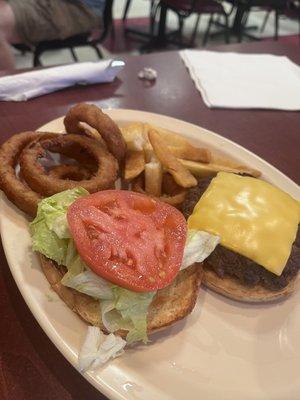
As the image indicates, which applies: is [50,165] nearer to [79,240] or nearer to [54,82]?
[79,240]

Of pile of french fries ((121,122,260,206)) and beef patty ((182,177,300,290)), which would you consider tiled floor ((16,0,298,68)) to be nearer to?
pile of french fries ((121,122,260,206))

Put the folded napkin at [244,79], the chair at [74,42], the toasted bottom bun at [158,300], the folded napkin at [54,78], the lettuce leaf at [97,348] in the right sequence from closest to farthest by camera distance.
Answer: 1. the lettuce leaf at [97,348]
2. the toasted bottom bun at [158,300]
3. the folded napkin at [54,78]
4. the folded napkin at [244,79]
5. the chair at [74,42]

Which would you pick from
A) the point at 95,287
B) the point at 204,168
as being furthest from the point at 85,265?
the point at 204,168

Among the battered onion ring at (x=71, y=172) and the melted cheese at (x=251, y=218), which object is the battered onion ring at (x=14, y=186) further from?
the melted cheese at (x=251, y=218)

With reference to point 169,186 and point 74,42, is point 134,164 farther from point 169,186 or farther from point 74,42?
point 74,42

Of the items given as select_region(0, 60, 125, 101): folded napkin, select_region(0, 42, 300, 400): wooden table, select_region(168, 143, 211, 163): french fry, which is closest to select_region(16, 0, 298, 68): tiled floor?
select_region(0, 42, 300, 400): wooden table

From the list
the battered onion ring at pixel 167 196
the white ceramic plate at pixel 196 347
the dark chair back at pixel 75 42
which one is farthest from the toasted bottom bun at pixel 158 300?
the dark chair back at pixel 75 42
